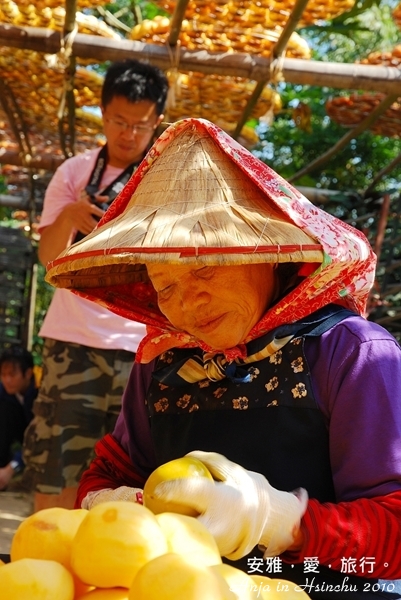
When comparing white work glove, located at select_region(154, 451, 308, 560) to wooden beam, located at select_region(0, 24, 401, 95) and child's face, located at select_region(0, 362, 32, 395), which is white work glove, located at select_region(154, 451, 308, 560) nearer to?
wooden beam, located at select_region(0, 24, 401, 95)

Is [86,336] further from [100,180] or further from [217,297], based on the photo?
[217,297]

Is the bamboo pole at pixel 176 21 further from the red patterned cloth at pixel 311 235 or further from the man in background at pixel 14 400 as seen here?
the man in background at pixel 14 400

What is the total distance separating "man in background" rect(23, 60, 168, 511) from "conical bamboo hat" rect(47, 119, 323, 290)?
154 centimetres

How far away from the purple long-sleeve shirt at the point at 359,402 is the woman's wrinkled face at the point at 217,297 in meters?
0.15

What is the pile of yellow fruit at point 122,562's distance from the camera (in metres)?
1.02

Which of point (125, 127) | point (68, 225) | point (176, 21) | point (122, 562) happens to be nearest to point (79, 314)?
point (68, 225)

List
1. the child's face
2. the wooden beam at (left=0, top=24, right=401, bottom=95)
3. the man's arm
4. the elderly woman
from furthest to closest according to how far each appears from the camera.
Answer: the child's face < the wooden beam at (left=0, top=24, right=401, bottom=95) < the man's arm < the elderly woman

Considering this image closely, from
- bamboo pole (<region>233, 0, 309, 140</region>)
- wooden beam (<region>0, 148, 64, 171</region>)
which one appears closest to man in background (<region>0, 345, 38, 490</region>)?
wooden beam (<region>0, 148, 64, 171</region>)

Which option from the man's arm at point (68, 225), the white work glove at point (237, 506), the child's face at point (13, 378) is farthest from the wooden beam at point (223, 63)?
the child's face at point (13, 378)

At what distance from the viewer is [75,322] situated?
11.4 ft

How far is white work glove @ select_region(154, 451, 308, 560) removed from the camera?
1282 mm

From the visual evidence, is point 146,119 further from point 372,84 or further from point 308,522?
point 308,522

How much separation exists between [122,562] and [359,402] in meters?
0.68

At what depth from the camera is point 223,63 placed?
3.94 m
